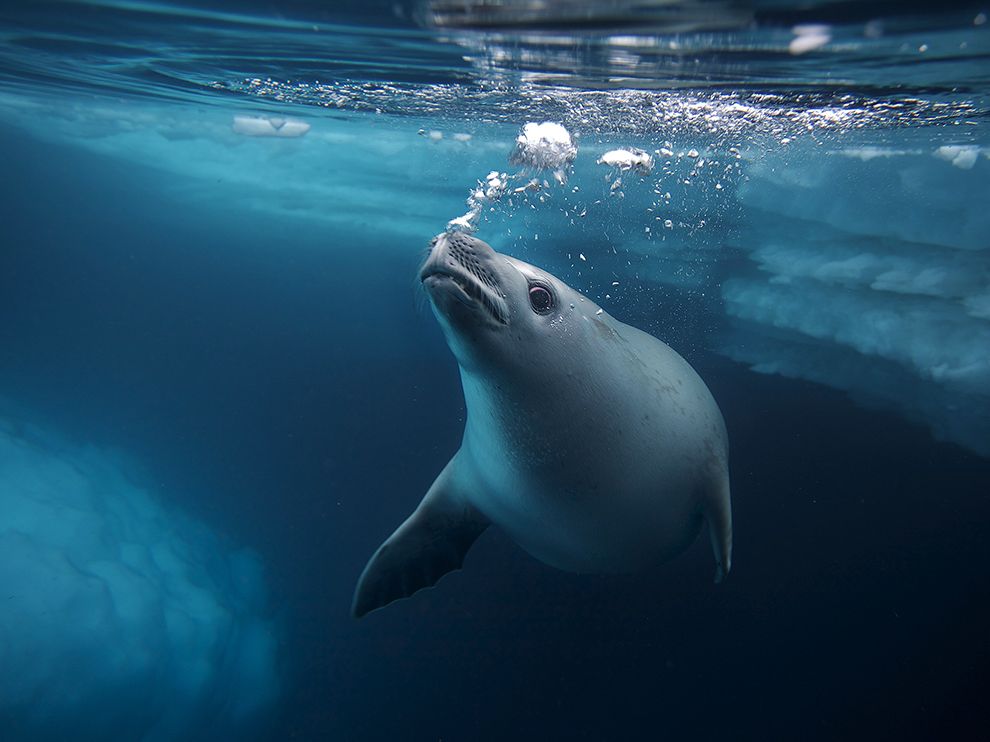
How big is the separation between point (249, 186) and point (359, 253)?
461cm

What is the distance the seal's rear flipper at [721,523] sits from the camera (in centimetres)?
338

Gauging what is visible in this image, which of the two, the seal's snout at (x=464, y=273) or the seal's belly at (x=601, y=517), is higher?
the seal's snout at (x=464, y=273)

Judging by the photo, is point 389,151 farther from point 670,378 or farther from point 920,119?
point 670,378

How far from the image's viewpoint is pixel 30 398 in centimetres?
1455

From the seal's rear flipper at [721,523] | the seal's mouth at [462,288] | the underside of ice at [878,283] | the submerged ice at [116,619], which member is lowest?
the submerged ice at [116,619]

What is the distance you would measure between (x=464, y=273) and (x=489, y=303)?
0.65 ft

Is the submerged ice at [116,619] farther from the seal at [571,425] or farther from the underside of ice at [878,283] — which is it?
the underside of ice at [878,283]

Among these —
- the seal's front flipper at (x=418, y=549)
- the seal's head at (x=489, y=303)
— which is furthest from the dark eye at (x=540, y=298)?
the seal's front flipper at (x=418, y=549)

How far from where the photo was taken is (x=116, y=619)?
27.8 ft

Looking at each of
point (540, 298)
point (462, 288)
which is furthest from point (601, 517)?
point (462, 288)

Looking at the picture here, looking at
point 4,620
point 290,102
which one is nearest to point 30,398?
point 4,620

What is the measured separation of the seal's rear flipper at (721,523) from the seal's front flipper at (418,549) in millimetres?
1636

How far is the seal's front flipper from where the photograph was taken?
4344 millimetres

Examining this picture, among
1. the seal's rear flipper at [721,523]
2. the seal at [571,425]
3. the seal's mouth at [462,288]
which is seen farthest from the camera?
the seal's rear flipper at [721,523]
